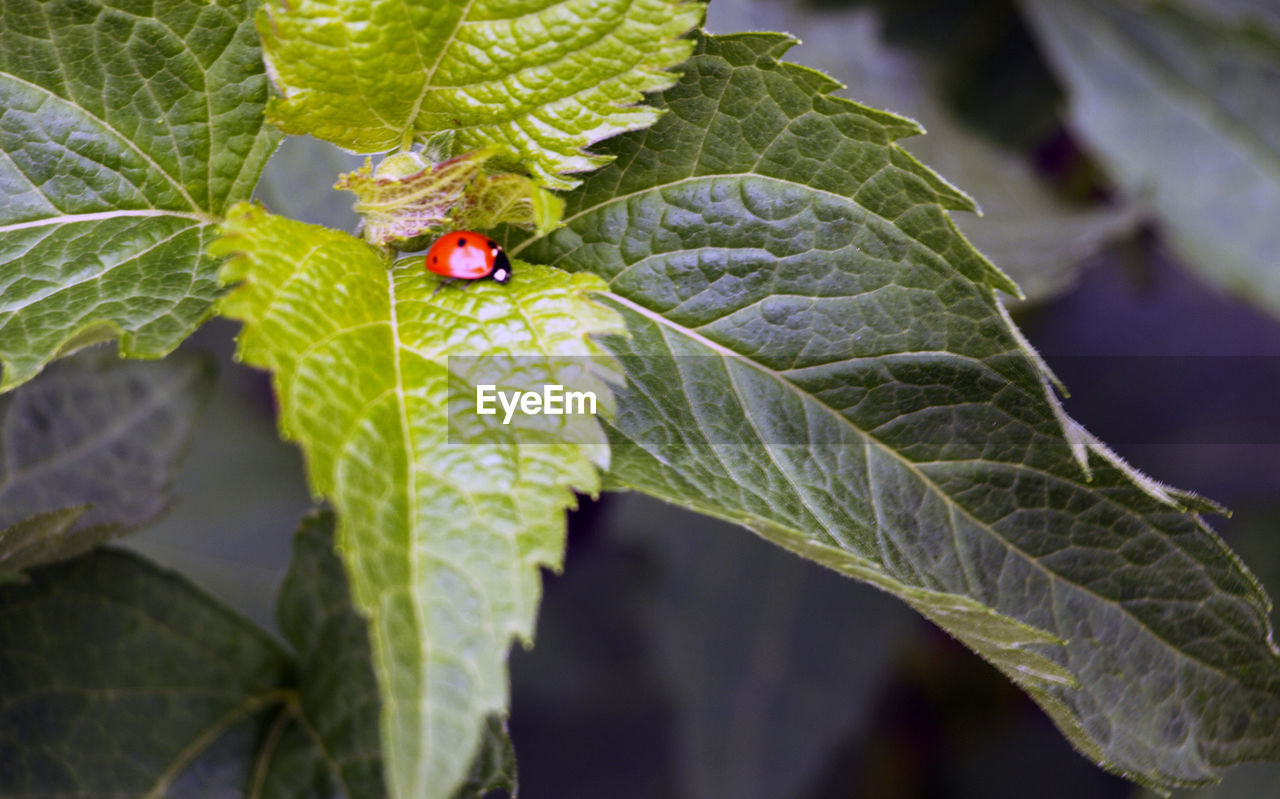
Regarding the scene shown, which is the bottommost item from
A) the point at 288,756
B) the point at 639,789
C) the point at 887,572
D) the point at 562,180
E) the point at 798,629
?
the point at 639,789

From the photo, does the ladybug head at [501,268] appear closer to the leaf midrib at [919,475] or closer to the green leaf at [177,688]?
the leaf midrib at [919,475]

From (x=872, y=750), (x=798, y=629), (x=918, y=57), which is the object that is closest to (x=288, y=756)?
(x=798, y=629)

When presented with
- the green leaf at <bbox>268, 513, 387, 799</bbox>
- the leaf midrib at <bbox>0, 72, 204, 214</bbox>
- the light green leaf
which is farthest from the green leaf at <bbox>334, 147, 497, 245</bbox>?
the green leaf at <bbox>268, 513, 387, 799</bbox>

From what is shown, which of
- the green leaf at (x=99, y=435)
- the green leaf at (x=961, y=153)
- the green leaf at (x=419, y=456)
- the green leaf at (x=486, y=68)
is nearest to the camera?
the green leaf at (x=419, y=456)

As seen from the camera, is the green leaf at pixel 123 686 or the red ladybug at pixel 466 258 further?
the green leaf at pixel 123 686

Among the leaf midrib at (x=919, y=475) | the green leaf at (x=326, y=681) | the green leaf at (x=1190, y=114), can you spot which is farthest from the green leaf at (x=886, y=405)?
the green leaf at (x=1190, y=114)

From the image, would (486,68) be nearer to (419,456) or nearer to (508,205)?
(508,205)

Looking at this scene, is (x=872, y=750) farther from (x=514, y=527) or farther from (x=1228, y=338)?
(x=514, y=527)
